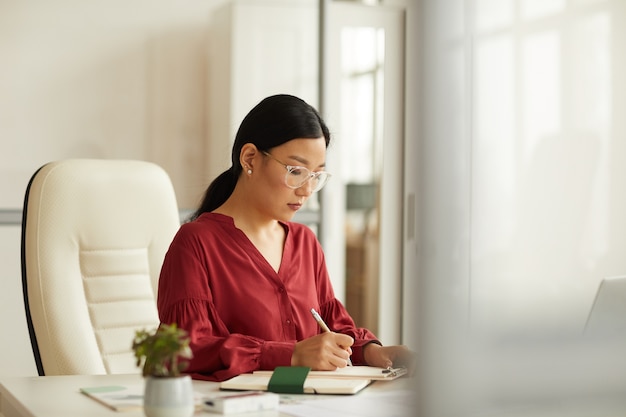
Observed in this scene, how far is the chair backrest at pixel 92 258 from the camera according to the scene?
1938 mm

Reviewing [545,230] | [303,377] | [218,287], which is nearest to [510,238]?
[545,230]

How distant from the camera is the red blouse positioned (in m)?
1.56

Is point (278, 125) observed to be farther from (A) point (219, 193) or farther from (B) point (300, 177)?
(A) point (219, 193)

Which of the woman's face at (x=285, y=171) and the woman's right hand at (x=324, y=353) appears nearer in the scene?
the woman's right hand at (x=324, y=353)

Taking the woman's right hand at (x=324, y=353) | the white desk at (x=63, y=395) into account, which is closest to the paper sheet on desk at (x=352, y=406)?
the white desk at (x=63, y=395)

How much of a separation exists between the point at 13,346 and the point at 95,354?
170 centimetres

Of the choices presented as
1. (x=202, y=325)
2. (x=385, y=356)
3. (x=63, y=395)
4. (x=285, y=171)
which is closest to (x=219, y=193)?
(x=285, y=171)

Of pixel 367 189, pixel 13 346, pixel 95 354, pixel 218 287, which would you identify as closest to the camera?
pixel 218 287

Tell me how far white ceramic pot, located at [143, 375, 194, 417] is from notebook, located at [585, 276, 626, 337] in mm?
721

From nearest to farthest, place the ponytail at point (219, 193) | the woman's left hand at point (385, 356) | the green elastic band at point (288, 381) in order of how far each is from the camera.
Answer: the green elastic band at point (288, 381), the woman's left hand at point (385, 356), the ponytail at point (219, 193)

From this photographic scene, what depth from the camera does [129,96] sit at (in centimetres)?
377

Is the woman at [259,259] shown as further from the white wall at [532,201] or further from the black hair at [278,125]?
the white wall at [532,201]

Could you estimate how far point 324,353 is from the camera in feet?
4.98

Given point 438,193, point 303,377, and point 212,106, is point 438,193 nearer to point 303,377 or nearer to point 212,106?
point 303,377
